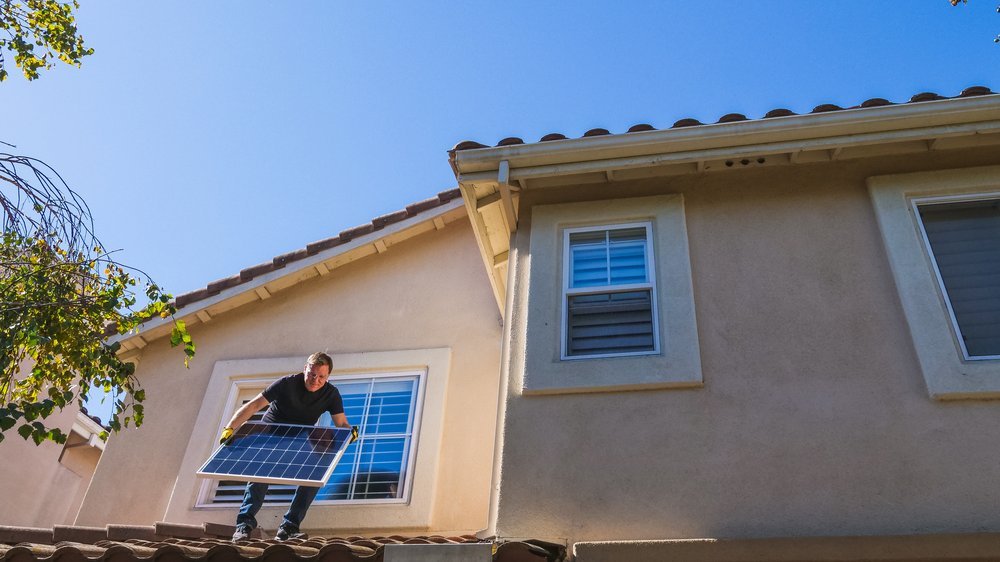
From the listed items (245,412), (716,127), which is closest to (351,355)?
(245,412)

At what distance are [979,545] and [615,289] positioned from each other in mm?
3089

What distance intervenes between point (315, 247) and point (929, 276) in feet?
20.6

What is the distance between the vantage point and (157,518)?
8.53 m

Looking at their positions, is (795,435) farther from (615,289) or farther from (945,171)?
(945,171)

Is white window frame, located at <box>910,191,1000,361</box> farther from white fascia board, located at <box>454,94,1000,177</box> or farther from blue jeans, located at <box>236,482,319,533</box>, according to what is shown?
blue jeans, located at <box>236,482,319,533</box>

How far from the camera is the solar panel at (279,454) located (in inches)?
247

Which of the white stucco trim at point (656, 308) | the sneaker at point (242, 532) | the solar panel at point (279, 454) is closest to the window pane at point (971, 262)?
the white stucco trim at point (656, 308)

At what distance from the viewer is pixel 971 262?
22.1ft

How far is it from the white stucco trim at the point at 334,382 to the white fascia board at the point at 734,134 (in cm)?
234

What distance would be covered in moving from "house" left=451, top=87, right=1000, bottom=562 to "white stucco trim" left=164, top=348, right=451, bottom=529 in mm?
1632

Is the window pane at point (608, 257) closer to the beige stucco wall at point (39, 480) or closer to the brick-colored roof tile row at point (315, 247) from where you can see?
the brick-colored roof tile row at point (315, 247)

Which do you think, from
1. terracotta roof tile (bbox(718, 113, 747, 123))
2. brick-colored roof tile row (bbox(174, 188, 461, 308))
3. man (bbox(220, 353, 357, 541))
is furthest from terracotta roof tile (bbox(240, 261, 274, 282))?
terracotta roof tile (bbox(718, 113, 747, 123))

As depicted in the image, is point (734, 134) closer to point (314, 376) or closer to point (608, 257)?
point (608, 257)

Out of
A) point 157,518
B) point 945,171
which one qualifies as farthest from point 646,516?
point 157,518
